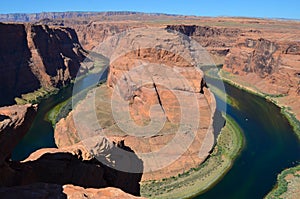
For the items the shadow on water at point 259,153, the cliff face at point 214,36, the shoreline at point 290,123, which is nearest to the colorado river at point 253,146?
the shadow on water at point 259,153

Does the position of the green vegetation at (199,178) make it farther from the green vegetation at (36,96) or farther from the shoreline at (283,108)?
the green vegetation at (36,96)

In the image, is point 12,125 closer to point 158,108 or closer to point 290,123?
point 158,108

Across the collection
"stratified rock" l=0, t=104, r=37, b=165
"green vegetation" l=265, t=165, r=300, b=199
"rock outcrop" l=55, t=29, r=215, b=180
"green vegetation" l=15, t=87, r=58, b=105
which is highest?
"stratified rock" l=0, t=104, r=37, b=165

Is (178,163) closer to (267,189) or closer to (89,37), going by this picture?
(267,189)

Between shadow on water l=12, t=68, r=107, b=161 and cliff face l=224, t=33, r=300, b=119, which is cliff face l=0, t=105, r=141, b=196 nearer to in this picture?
shadow on water l=12, t=68, r=107, b=161

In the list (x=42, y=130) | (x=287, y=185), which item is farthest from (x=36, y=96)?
(x=287, y=185)

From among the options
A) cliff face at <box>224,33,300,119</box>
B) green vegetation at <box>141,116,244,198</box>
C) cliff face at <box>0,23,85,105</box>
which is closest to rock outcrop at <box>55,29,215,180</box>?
green vegetation at <box>141,116,244,198</box>
